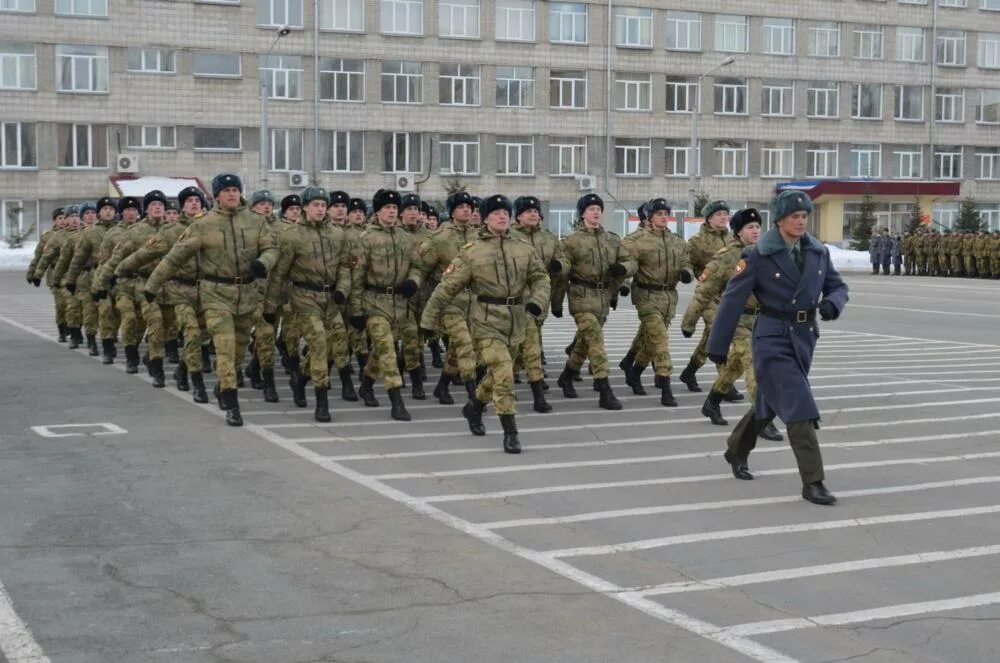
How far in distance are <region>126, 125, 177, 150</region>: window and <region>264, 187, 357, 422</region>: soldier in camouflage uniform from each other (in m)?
39.8


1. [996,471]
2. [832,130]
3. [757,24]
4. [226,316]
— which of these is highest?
[757,24]

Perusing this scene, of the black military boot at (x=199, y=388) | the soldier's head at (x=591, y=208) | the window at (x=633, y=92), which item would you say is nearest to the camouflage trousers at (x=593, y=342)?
the soldier's head at (x=591, y=208)

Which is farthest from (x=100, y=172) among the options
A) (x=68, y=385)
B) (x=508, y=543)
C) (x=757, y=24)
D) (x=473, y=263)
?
(x=508, y=543)

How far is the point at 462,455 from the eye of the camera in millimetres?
10453

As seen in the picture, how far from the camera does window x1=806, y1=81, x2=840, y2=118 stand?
205 ft

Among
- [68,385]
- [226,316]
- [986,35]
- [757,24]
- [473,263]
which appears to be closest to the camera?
[473,263]

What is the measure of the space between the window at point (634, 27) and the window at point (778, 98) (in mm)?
6058

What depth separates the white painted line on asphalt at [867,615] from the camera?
5.95 m

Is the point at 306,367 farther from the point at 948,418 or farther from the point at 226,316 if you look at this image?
the point at 948,418

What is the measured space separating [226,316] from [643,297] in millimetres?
4022

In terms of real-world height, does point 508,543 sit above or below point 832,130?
below

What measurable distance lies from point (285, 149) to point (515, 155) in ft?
30.6

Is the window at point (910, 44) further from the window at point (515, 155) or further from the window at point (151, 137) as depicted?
the window at point (151, 137)

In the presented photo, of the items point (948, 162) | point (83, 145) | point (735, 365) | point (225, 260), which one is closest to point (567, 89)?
point (83, 145)
